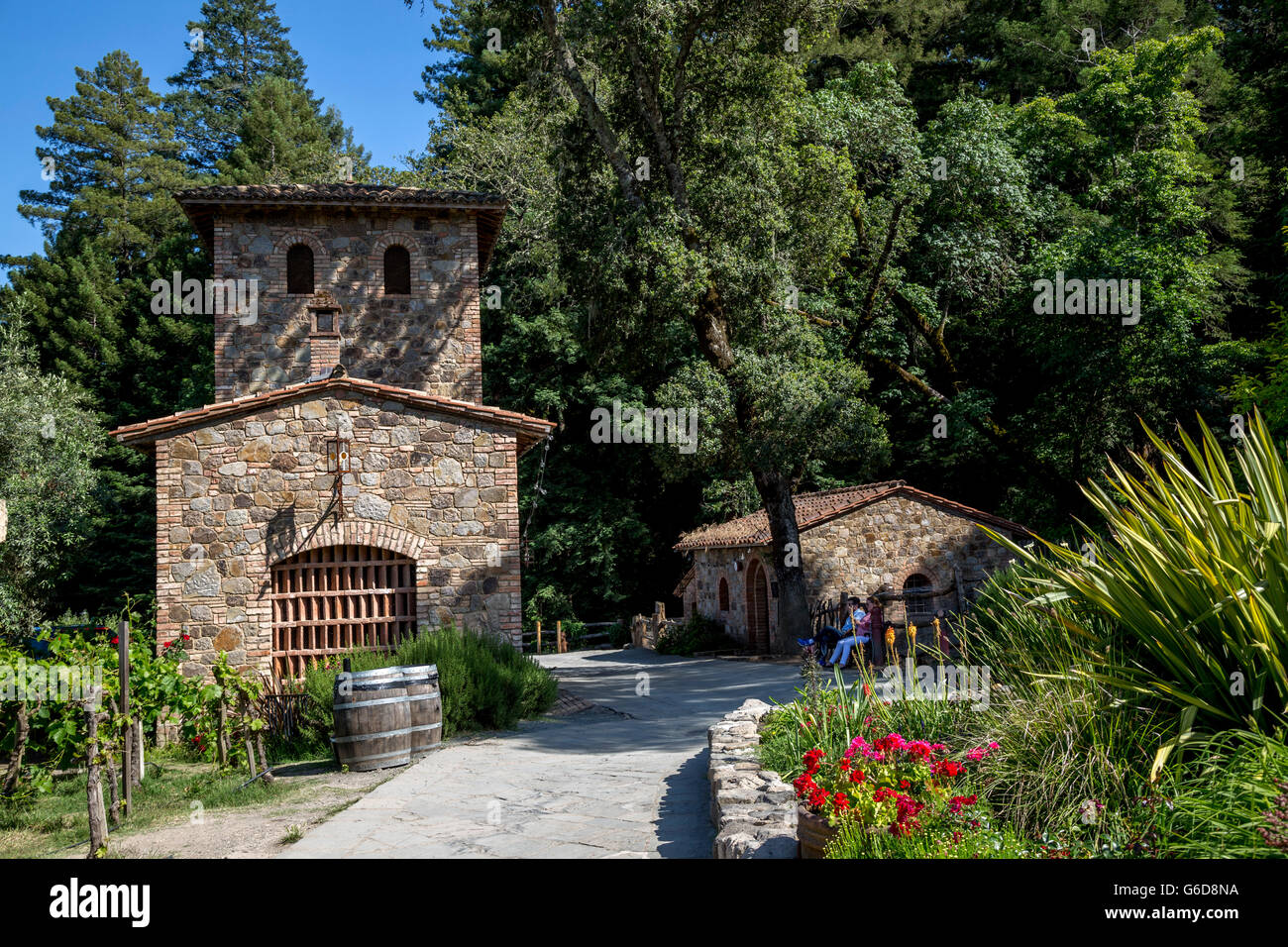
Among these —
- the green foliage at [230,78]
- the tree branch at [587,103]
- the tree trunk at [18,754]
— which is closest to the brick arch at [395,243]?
the tree branch at [587,103]

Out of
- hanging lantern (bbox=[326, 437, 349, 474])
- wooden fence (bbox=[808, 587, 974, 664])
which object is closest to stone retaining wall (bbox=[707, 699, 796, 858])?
hanging lantern (bbox=[326, 437, 349, 474])

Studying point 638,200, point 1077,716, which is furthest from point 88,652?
point 638,200

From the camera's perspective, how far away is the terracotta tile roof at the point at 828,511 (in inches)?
840

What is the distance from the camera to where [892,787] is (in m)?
4.61

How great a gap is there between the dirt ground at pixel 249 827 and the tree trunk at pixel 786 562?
496 inches

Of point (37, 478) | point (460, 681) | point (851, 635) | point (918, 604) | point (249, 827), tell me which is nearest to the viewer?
point (249, 827)

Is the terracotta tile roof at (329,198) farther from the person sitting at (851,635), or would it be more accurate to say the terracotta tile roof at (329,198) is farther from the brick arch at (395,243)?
the person sitting at (851,635)

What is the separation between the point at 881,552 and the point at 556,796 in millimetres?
15467

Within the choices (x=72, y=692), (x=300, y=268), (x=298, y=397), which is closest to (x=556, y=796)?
(x=72, y=692)

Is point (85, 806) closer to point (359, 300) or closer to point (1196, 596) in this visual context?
point (1196, 596)

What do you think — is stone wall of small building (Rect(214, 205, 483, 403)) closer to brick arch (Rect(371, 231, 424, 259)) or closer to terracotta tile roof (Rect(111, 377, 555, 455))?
brick arch (Rect(371, 231, 424, 259))

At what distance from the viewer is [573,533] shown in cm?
3105

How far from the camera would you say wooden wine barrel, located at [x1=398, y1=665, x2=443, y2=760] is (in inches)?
363

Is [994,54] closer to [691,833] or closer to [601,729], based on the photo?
[601,729]
